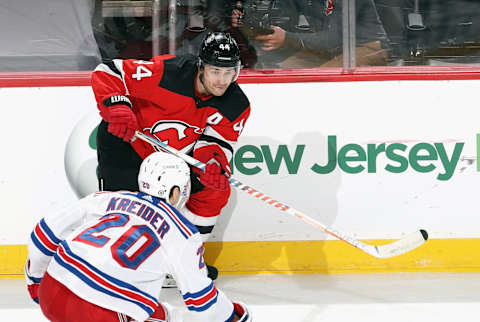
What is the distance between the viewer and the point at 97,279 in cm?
174

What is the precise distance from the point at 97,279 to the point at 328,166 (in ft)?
5.19

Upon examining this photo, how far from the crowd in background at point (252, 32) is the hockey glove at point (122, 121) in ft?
2.18

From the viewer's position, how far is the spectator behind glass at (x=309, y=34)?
10.1ft

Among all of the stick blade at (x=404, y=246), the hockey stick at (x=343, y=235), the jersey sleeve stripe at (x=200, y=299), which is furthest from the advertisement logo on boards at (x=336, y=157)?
the jersey sleeve stripe at (x=200, y=299)

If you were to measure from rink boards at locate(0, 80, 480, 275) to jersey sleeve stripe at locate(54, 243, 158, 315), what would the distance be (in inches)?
54.0

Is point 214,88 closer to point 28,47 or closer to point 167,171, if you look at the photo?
point 167,171

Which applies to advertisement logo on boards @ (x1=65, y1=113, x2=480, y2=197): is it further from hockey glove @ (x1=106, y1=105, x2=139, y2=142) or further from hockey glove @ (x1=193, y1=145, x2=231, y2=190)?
hockey glove @ (x1=106, y1=105, x2=139, y2=142)

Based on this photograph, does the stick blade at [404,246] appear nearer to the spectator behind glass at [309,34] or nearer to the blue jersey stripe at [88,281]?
the spectator behind glass at [309,34]

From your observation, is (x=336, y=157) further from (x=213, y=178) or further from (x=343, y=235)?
(x=213, y=178)

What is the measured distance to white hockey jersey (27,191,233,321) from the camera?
1.74 meters

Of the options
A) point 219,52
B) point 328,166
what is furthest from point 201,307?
point 328,166

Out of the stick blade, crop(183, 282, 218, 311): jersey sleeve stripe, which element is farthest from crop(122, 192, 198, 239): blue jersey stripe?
the stick blade

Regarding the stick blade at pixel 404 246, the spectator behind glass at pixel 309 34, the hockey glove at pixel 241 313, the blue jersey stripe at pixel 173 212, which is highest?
the spectator behind glass at pixel 309 34

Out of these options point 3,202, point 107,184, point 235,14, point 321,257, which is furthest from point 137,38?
point 321,257
